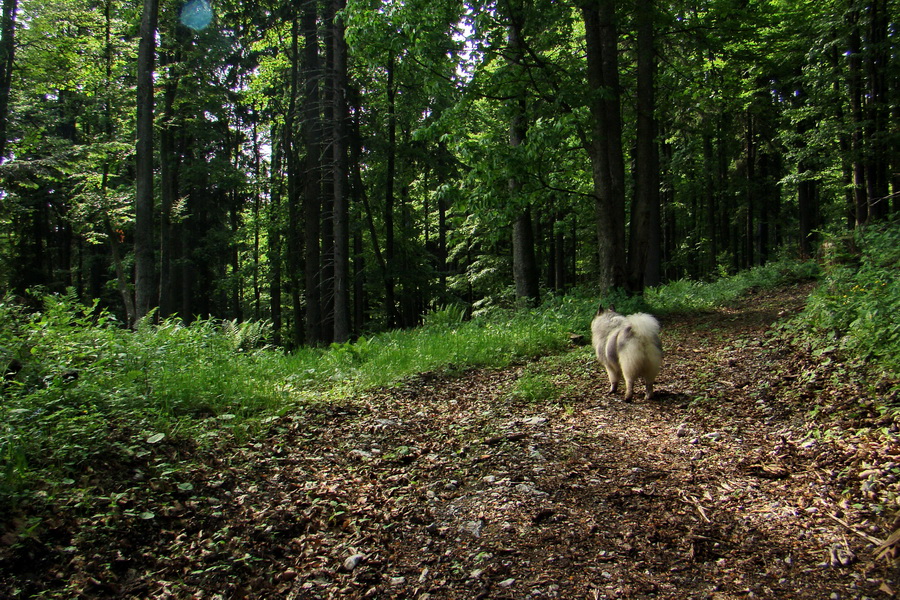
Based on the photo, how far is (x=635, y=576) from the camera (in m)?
2.59

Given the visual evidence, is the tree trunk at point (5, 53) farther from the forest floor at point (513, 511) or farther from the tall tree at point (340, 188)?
the forest floor at point (513, 511)

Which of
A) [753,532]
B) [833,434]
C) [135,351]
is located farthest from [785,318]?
[135,351]

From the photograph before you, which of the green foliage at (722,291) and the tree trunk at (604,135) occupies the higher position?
the tree trunk at (604,135)

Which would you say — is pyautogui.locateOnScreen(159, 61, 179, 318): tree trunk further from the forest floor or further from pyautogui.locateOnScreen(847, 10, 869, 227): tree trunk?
pyautogui.locateOnScreen(847, 10, 869, 227): tree trunk

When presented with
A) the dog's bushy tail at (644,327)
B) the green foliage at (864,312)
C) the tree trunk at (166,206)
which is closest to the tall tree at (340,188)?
the dog's bushy tail at (644,327)

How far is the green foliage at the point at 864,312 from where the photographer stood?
14.5 ft

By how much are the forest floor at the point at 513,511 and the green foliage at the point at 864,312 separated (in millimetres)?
308

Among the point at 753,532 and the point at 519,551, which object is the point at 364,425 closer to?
the point at 519,551

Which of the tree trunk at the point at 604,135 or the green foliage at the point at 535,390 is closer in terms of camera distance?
the green foliage at the point at 535,390

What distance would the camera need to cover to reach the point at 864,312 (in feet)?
15.9

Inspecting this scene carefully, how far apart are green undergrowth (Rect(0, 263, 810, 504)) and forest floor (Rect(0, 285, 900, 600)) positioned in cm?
28

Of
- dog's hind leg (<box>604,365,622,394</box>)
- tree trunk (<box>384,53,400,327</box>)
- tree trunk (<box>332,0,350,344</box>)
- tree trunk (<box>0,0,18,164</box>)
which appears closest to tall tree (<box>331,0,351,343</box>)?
tree trunk (<box>332,0,350,344</box>)

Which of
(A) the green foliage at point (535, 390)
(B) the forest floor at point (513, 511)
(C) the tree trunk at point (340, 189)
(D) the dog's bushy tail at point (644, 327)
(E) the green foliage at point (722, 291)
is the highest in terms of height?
(C) the tree trunk at point (340, 189)

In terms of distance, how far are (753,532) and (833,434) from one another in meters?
1.54
